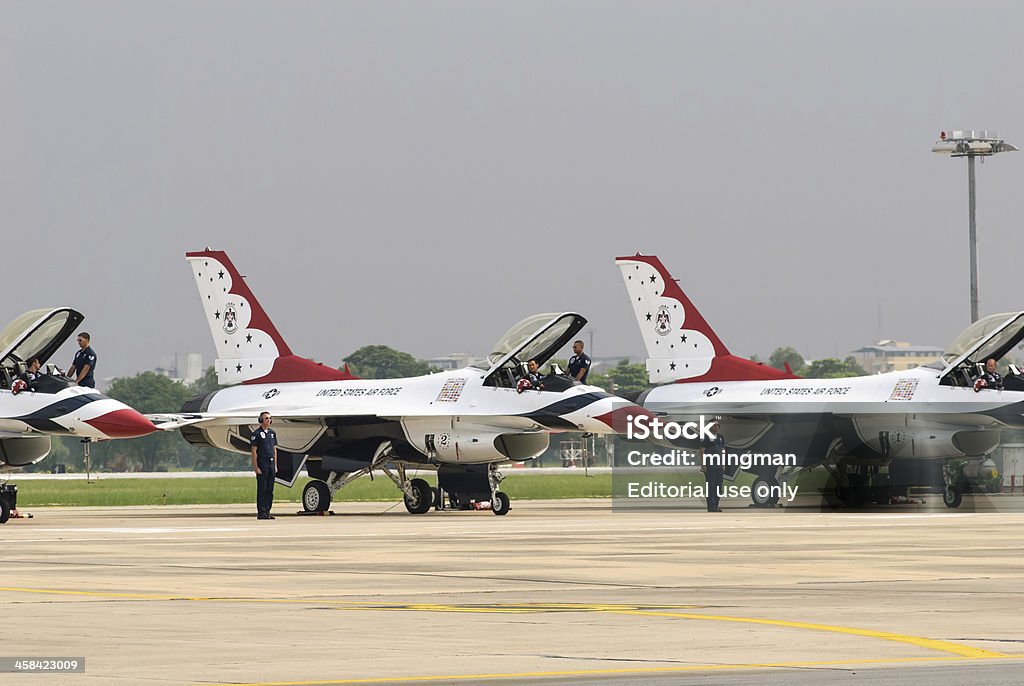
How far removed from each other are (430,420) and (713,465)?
554cm

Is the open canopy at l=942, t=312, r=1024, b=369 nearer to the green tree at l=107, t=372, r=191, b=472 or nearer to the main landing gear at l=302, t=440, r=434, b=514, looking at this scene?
the main landing gear at l=302, t=440, r=434, b=514

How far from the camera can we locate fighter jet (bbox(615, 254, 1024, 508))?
32562mm

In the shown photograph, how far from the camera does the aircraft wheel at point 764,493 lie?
34.8 meters

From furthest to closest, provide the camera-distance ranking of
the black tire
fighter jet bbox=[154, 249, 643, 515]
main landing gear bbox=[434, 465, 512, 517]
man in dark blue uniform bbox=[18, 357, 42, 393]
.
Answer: the black tire
main landing gear bbox=[434, 465, 512, 517]
fighter jet bbox=[154, 249, 643, 515]
man in dark blue uniform bbox=[18, 357, 42, 393]

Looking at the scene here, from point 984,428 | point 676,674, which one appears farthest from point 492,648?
point 984,428

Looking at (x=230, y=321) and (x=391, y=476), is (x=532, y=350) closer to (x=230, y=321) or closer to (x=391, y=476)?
(x=391, y=476)

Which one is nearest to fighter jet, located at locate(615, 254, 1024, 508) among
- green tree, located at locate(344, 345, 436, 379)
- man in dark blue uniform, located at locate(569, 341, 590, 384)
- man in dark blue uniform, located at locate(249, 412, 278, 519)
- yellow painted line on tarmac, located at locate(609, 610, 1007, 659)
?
man in dark blue uniform, located at locate(569, 341, 590, 384)

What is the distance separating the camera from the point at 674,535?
23.4 meters

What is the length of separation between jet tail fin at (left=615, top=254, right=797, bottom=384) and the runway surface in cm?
1454

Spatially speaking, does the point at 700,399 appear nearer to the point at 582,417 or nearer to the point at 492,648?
the point at 582,417

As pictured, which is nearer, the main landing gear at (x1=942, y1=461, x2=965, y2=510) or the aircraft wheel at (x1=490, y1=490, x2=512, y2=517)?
the aircraft wheel at (x1=490, y1=490, x2=512, y2=517)

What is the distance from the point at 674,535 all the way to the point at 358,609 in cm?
1117

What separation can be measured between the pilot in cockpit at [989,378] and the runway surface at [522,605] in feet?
26.5

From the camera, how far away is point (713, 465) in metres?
33.7
